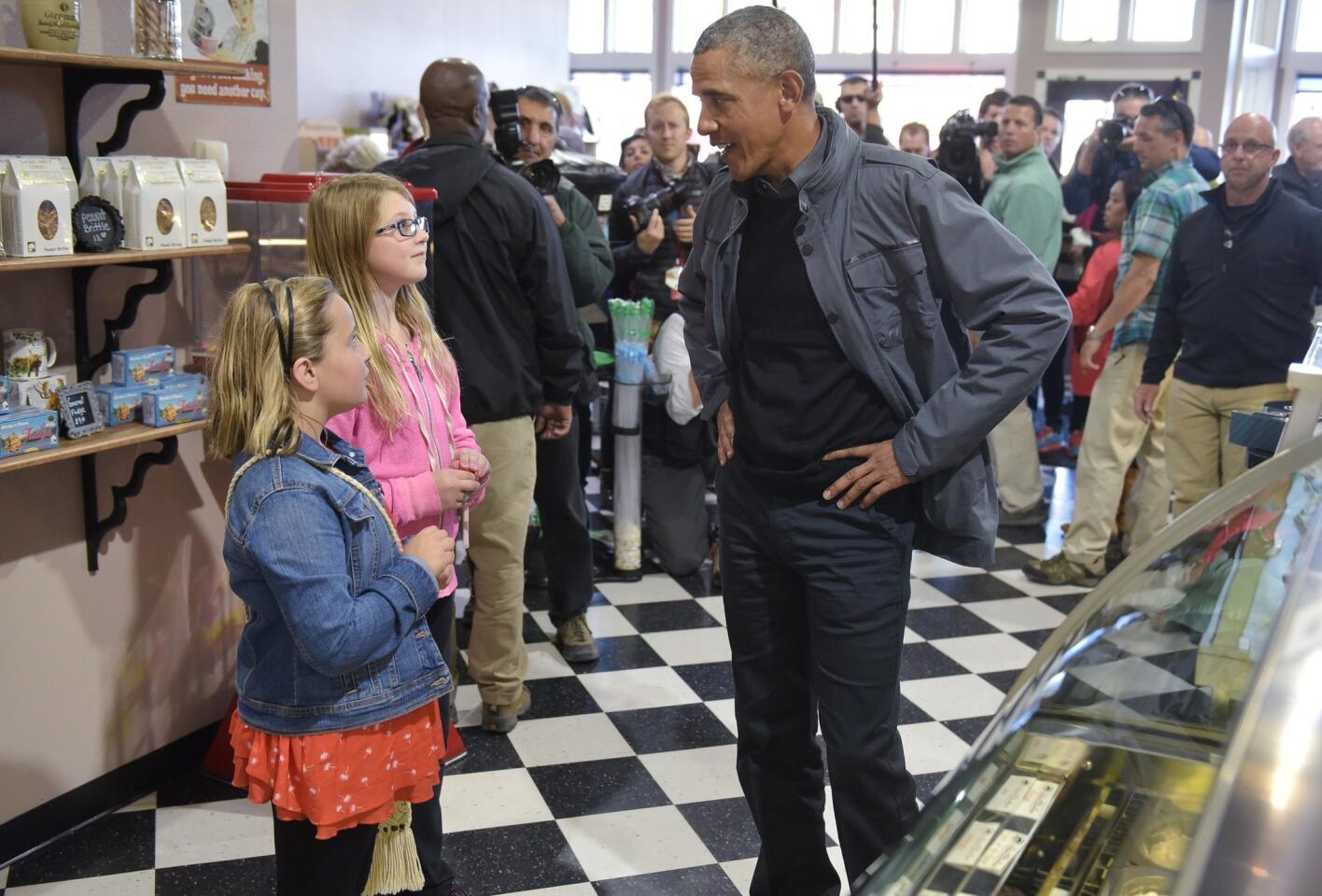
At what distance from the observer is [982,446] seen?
A: 83.4 inches

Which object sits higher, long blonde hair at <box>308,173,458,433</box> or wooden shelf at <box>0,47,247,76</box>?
wooden shelf at <box>0,47,247,76</box>

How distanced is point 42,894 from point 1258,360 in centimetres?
363

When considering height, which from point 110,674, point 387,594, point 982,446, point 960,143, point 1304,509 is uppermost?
point 960,143

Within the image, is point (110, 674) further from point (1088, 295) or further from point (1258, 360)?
point (1088, 295)

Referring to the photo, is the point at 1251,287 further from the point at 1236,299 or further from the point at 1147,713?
the point at 1147,713

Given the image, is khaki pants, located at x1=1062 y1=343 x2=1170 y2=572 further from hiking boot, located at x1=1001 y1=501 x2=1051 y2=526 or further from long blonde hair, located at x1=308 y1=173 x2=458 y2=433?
long blonde hair, located at x1=308 y1=173 x2=458 y2=433

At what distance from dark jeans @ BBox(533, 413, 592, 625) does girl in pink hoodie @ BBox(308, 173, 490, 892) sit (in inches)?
58.4

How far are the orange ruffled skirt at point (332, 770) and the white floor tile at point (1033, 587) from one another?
317 cm

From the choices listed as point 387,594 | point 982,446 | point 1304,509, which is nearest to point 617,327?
point 982,446

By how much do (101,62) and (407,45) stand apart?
7538mm

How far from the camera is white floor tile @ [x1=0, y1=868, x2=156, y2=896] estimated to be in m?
2.51

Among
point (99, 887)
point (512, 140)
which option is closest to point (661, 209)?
point (512, 140)

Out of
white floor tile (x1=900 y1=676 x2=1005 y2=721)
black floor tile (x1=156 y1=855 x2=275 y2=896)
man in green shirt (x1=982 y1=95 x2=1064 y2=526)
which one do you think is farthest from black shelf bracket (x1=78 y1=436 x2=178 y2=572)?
man in green shirt (x1=982 y1=95 x2=1064 y2=526)

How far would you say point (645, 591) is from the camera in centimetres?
448
